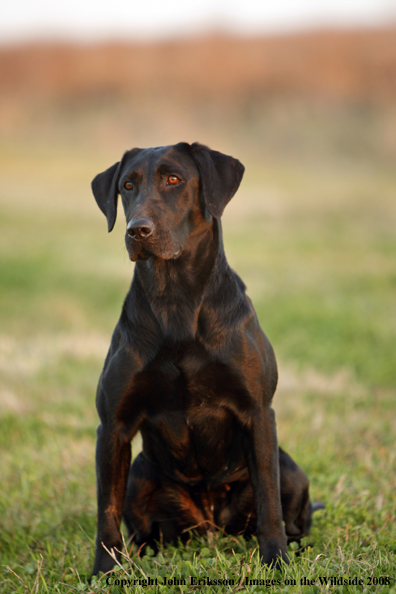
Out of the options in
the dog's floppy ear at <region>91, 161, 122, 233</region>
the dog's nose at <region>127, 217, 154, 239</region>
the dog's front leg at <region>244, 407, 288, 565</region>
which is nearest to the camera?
the dog's nose at <region>127, 217, 154, 239</region>

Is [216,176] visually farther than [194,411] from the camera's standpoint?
Yes

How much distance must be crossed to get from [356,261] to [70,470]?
11.5 m

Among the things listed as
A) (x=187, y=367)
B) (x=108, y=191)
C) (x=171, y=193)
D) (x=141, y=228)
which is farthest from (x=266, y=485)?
(x=108, y=191)

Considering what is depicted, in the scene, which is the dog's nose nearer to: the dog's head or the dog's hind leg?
the dog's head

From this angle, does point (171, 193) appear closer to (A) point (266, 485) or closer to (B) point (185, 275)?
(B) point (185, 275)

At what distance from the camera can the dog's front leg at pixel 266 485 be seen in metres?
2.98

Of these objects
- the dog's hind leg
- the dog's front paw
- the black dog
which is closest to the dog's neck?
the black dog

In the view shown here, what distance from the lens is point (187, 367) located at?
2.92 meters

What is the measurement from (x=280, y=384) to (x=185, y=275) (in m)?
4.03

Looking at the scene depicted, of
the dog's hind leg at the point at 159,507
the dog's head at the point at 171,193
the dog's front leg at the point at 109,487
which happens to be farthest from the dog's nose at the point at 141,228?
the dog's hind leg at the point at 159,507

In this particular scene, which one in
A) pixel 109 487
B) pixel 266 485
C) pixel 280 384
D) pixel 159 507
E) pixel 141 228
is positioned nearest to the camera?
pixel 141 228

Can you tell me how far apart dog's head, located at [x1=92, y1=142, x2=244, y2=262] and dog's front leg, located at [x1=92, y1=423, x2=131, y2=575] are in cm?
95

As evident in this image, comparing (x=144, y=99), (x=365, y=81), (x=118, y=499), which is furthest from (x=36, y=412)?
(x=365, y=81)

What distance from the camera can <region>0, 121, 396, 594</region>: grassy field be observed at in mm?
3117
